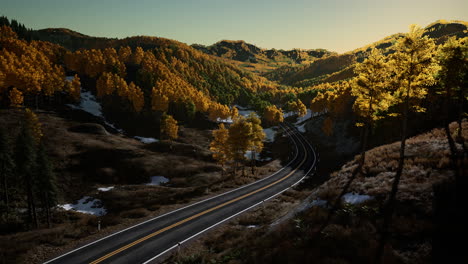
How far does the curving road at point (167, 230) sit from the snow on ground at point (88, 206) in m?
18.7

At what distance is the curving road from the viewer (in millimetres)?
17875

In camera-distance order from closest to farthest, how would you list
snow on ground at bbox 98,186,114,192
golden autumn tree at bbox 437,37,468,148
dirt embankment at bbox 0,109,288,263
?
dirt embankment at bbox 0,109,288,263 → golden autumn tree at bbox 437,37,468,148 → snow on ground at bbox 98,186,114,192

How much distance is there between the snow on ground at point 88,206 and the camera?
123 feet

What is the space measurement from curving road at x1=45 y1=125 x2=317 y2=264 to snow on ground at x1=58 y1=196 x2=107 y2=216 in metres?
18.7

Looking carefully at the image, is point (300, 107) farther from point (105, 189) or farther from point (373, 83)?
point (373, 83)

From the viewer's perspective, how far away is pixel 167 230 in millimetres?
22062

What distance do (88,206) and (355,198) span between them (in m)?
40.8

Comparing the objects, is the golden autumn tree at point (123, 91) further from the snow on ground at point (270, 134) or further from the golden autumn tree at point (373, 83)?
the golden autumn tree at point (373, 83)

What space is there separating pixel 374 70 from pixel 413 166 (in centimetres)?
1052

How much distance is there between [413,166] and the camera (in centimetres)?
1716

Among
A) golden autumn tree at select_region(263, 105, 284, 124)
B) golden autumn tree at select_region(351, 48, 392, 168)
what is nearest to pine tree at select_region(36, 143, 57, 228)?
golden autumn tree at select_region(351, 48, 392, 168)

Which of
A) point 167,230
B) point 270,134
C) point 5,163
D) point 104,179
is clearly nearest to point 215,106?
point 270,134

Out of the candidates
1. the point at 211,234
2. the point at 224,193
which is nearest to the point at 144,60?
the point at 224,193

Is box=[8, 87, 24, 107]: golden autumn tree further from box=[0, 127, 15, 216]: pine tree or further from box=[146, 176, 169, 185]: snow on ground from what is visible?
box=[146, 176, 169, 185]: snow on ground
